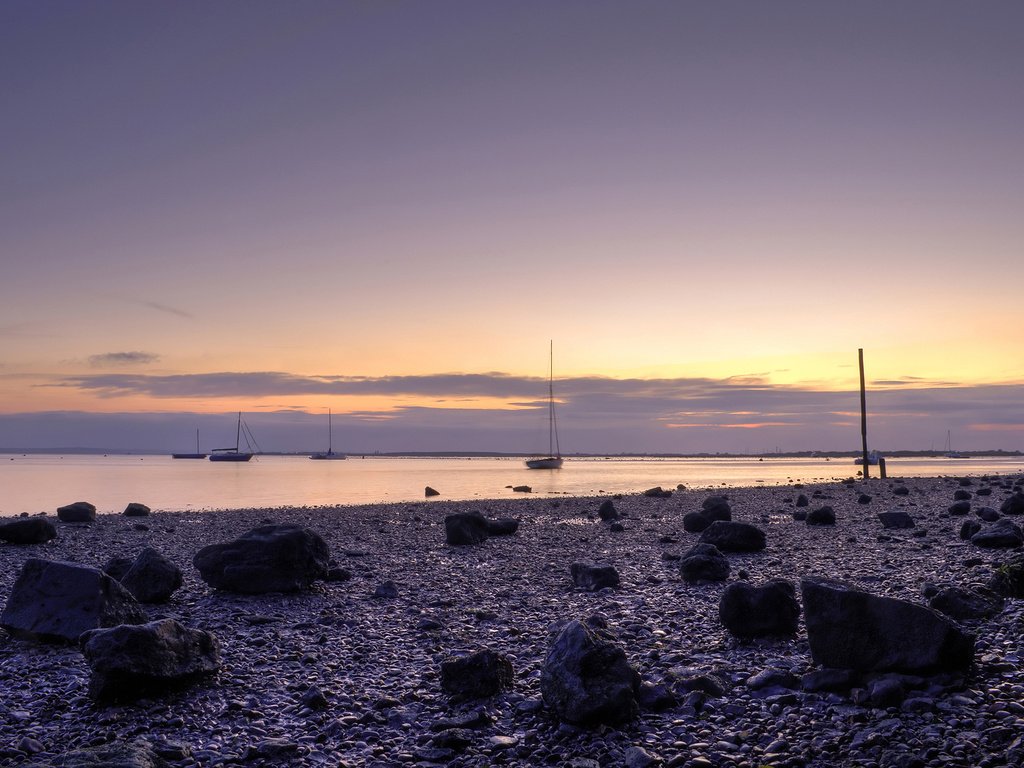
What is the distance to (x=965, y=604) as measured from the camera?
9.21 meters

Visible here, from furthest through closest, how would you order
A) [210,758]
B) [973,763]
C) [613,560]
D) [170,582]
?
1. [613,560]
2. [170,582]
3. [210,758]
4. [973,763]

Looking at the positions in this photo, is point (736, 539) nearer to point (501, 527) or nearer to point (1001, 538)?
point (1001, 538)

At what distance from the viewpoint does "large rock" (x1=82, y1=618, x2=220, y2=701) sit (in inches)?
315

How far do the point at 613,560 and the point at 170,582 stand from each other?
32.6ft

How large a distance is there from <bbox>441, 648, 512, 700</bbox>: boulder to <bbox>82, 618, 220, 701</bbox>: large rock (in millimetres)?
2904

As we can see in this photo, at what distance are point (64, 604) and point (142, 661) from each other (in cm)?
329

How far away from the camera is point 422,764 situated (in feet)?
22.3

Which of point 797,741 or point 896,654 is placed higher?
point 896,654

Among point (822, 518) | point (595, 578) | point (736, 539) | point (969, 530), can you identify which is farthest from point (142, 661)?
point (822, 518)

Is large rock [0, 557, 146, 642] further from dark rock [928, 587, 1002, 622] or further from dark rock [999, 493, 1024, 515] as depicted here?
dark rock [999, 493, 1024, 515]

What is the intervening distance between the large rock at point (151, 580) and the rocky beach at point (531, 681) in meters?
0.31

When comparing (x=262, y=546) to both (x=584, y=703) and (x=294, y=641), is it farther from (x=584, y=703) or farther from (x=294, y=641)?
(x=584, y=703)

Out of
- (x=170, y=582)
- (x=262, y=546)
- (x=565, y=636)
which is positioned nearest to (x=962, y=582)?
(x=565, y=636)

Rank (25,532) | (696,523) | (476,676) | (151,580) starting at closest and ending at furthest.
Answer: (476,676) → (151,580) → (25,532) → (696,523)
